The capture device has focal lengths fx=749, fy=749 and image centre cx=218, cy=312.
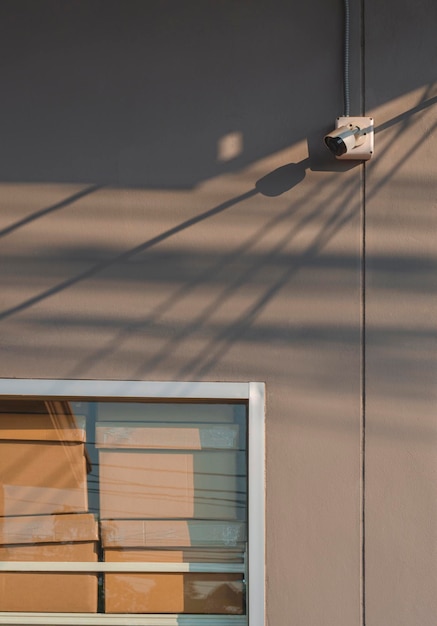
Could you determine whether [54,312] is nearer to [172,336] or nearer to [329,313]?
[172,336]

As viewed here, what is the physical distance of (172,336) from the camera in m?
2.29

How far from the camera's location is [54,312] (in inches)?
90.8

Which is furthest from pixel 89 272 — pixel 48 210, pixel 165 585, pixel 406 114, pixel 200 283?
pixel 406 114

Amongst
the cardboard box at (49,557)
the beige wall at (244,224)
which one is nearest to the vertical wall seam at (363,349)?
the beige wall at (244,224)

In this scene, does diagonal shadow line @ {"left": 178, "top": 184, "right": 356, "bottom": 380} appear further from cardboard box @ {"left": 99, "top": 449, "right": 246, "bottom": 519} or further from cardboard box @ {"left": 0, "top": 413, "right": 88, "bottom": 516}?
cardboard box @ {"left": 0, "top": 413, "right": 88, "bottom": 516}

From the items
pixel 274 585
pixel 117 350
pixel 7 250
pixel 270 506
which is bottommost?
pixel 274 585

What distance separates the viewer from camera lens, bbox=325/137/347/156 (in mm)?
2189

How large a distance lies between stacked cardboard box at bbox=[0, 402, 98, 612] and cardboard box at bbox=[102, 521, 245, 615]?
0.19ft

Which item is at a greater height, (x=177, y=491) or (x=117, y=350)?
(x=117, y=350)

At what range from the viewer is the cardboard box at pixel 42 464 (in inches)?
91.2

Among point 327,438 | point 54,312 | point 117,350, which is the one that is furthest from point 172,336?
point 327,438

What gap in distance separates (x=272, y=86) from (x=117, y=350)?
95cm

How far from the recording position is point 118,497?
231cm

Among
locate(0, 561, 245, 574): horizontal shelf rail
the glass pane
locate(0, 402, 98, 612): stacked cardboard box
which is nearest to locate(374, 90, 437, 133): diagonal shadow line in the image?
the glass pane
